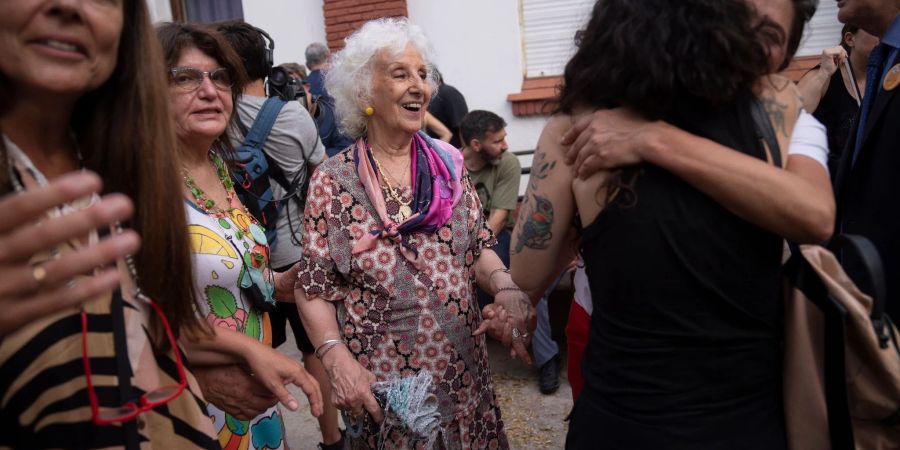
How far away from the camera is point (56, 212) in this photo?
1116 millimetres

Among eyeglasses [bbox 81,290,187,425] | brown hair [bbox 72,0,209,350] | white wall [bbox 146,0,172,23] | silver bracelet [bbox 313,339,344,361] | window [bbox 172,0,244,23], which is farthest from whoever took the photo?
window [bbox 172,0,244,23]

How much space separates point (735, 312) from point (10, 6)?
1.45m

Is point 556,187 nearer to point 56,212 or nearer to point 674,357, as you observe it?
point 674,357

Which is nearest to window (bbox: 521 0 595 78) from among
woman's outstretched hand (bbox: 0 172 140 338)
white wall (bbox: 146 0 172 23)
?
white wall (bbox: 146 0 172 23)

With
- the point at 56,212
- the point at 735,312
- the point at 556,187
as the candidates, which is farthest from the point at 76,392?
the point at 735,312

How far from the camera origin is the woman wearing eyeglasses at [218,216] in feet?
6.97

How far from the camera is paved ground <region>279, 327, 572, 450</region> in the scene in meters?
3.97

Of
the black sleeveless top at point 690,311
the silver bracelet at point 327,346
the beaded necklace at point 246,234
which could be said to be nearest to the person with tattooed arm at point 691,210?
the black sleeveless top at point 690,311

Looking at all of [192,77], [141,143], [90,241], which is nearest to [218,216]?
[192,77]

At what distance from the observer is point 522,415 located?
423 cm

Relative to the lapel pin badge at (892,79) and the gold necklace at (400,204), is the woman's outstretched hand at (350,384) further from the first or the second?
the lapel pin badge at (892,79)

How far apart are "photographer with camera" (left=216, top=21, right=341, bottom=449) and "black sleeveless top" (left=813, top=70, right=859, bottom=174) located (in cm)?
279

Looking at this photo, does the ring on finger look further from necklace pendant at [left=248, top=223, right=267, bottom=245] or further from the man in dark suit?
the man in dark suit

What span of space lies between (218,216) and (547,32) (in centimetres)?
540
